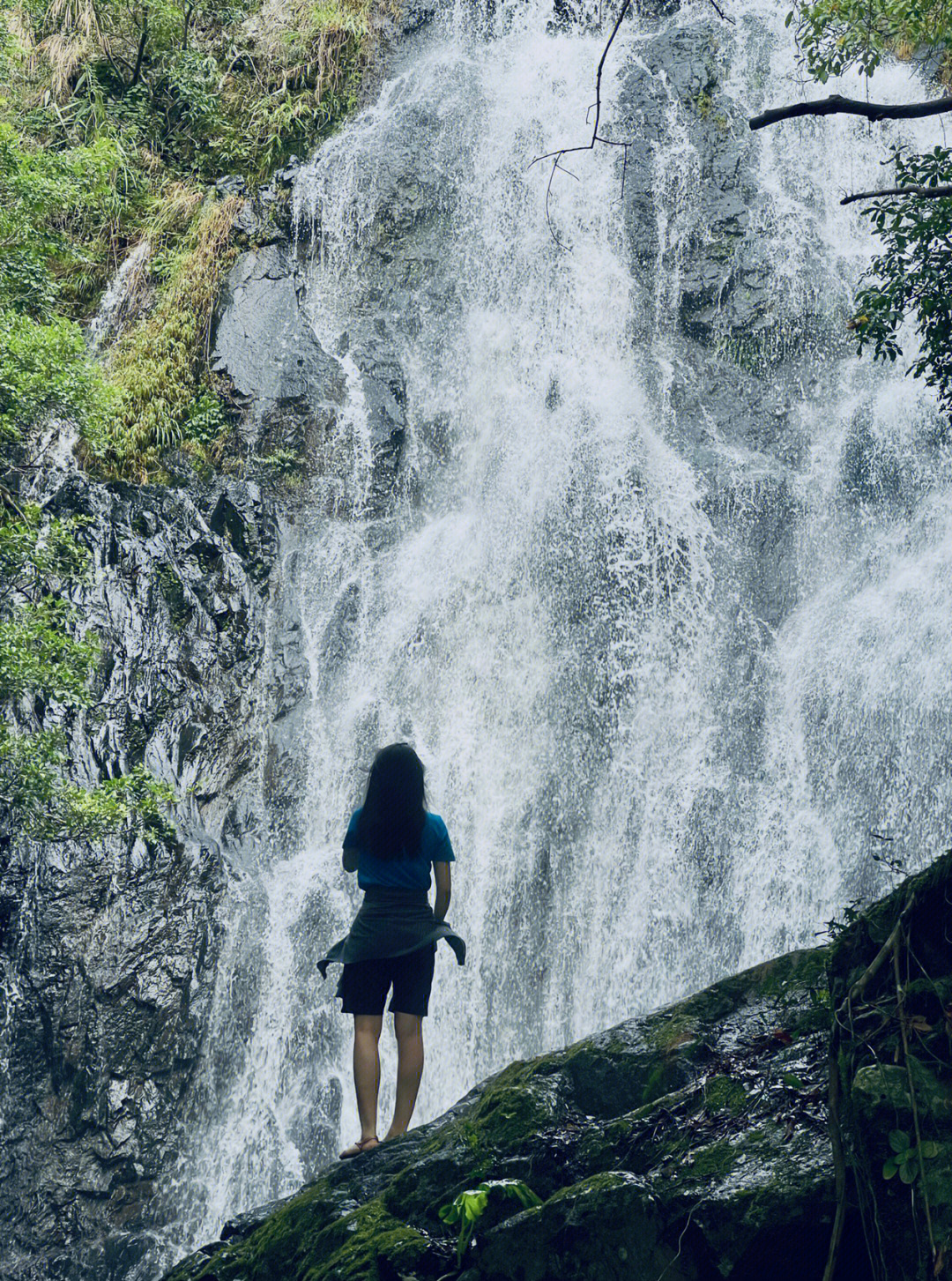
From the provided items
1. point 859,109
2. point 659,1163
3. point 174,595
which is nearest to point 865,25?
point 859,109

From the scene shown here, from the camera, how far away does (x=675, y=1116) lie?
385 cm

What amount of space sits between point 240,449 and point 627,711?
542 cm

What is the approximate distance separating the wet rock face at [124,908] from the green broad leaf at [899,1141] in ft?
25.3

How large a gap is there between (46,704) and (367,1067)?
20.7 feet

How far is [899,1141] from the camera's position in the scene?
287cm

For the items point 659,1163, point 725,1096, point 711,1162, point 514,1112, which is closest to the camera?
A: point 711,1162

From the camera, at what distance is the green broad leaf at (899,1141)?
286 centimetres

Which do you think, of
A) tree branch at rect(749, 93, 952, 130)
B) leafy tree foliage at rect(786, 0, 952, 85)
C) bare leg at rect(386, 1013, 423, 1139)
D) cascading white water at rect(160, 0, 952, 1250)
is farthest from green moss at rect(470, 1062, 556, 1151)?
leafy tree foliage at rect(786, 0, 952, 85)

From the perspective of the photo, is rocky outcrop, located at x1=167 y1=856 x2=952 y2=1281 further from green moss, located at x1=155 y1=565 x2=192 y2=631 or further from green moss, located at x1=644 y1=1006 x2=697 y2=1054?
green moss, located at x1=155 y1=565 x2=192 y2=631

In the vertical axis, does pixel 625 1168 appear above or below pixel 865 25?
below

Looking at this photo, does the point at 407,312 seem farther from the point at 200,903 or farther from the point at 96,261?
the point at 200,903

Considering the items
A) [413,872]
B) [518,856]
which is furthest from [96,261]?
[413,872]

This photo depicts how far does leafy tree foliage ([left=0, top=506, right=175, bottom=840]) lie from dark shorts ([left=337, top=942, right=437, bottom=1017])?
472 cm

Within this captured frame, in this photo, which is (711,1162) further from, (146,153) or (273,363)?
(146,153)
